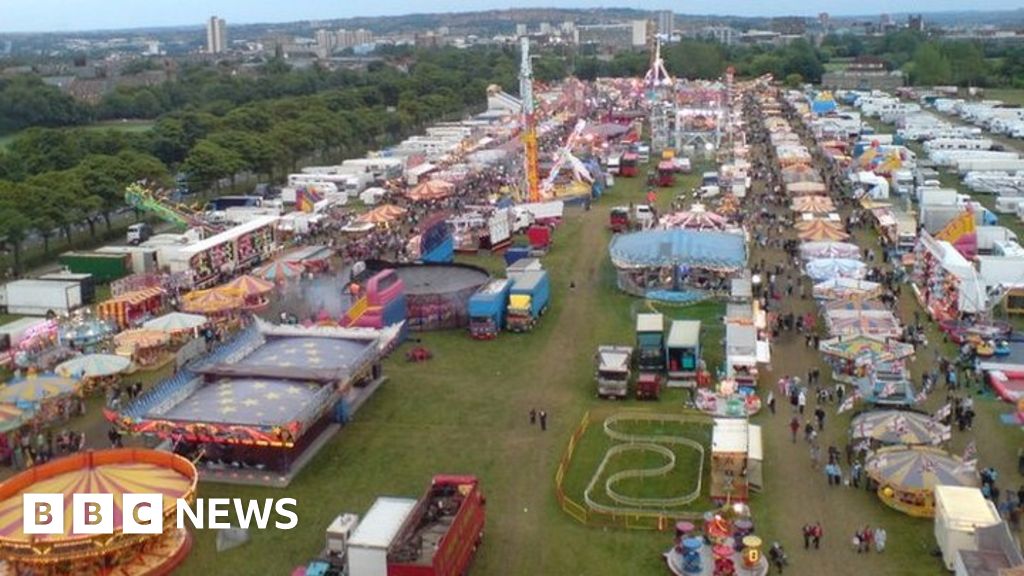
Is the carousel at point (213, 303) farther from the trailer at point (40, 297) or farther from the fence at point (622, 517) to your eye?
the fence at point (622, 517)

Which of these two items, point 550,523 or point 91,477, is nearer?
point 91,477

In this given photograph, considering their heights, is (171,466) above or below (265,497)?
above

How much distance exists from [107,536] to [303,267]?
21.3 meters

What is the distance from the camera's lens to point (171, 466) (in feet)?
55.3

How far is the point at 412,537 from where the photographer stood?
621 inches

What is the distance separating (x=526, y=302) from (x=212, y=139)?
3134 centimetres

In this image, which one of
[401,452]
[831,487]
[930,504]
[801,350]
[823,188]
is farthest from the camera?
[823,188]

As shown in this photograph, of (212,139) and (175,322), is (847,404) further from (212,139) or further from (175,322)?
(212,139)

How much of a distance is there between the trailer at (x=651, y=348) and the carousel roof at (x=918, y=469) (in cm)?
700

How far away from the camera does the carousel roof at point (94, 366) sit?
24453 mm

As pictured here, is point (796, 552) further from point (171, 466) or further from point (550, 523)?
point (171, 466)

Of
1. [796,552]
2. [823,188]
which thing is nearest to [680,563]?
[796,552]

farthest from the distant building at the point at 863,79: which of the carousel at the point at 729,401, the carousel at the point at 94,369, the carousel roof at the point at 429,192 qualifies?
the carousel at the point at 94,369

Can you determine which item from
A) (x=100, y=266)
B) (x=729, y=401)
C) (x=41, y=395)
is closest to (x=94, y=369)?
(x=41, y=395)
